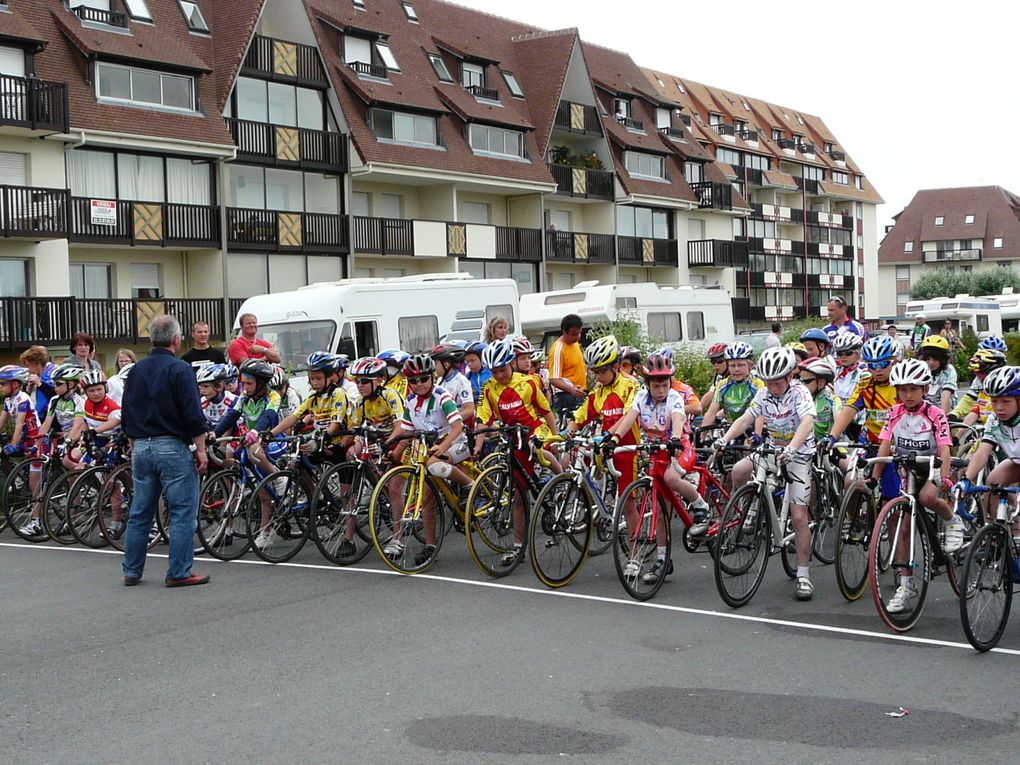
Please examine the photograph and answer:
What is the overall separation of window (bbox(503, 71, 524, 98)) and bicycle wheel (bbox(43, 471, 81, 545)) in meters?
36.9

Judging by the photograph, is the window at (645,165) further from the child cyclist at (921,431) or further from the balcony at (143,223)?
the child cyclist at (921,431)

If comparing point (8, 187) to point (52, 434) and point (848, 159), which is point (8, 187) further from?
point (848, 159)

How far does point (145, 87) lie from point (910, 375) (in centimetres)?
2808

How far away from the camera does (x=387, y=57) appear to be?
41.7m

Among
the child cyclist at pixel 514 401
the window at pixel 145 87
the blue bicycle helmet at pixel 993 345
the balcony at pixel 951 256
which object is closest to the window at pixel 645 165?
the window at pixel 145 87

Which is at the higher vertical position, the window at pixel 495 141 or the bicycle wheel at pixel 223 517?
the window at pixel 495 141

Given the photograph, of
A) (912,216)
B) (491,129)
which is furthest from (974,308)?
(912,216)

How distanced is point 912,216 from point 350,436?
11915 centimetres

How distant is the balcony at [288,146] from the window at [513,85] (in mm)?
10992

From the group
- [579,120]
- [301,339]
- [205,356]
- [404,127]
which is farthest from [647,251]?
[205,356]

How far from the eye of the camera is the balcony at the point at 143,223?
102 ft

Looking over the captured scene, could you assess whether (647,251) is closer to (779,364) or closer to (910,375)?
(779,364)

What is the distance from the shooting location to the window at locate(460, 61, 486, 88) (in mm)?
45250

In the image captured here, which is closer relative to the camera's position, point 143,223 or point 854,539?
point 854,539
